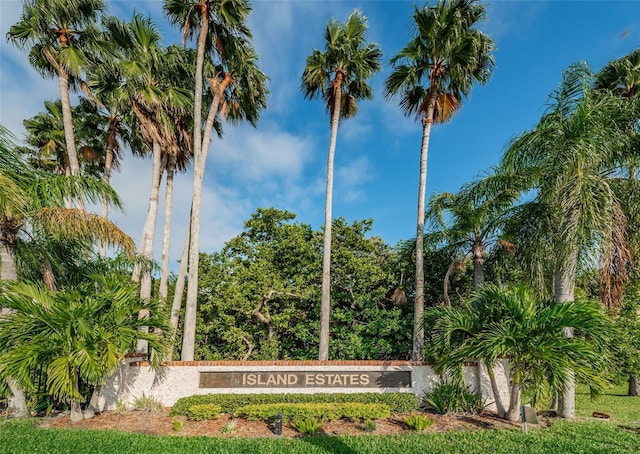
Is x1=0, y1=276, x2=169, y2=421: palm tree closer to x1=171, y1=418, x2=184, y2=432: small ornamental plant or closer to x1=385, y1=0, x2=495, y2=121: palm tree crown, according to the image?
x1=171, y1=418, x2=184, y2=432: small ornamental plant

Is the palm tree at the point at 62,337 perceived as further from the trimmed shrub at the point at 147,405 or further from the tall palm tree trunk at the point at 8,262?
the trimmed shrub at the point at 147,405

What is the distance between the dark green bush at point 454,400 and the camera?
24.7 ft

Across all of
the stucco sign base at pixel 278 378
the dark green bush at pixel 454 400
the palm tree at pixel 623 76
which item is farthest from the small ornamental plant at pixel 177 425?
the palm tree at pixel 623 76

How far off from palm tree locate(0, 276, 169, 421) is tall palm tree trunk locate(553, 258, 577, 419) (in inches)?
383

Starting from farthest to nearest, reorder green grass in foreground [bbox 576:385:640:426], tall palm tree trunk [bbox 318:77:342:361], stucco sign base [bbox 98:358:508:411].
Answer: tall palm tree trunk [bbox 318:77:342:361]
stucco sign base [bbox 98:358:508:411]
green grass in foreground [bbox 576:385:640:426]

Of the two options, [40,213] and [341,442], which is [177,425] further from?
[40,213]

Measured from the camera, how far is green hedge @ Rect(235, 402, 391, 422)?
695 cm

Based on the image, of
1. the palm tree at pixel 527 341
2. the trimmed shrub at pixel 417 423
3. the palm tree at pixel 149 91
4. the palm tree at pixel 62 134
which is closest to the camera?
the palm tree at pixel 527 341

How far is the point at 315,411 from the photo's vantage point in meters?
6.97

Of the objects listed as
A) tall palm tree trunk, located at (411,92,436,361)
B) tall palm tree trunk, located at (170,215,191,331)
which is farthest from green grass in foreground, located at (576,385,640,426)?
tall palm tree trunk, located at (170,215,191,331)

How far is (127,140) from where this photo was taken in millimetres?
15195

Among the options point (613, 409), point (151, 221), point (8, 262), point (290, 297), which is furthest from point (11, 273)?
point (613, 409)

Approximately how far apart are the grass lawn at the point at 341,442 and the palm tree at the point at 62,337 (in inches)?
37.1

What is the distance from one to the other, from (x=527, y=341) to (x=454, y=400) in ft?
7.83
